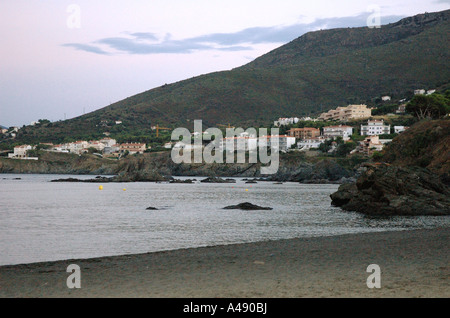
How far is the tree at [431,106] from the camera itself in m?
98.9

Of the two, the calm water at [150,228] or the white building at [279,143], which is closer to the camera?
the calm water at [150,228]

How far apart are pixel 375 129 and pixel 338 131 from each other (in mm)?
11729

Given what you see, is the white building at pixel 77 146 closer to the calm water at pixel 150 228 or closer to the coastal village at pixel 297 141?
the coastal village at pixel 297 141

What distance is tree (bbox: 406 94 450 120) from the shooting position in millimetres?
98875

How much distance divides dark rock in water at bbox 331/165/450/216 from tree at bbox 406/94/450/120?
64095 mm

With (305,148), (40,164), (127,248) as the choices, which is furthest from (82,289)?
(40,164)

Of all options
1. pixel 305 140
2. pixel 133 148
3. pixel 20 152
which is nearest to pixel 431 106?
pixel 305 140

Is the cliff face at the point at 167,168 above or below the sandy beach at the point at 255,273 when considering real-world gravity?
below

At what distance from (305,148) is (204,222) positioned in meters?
119

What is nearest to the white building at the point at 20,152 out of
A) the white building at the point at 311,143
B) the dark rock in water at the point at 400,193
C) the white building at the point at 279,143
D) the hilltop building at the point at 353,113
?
the white building at the point at 279,143

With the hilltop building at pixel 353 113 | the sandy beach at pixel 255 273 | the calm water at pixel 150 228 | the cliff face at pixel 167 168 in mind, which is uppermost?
the hilltop building at pixel 353 113

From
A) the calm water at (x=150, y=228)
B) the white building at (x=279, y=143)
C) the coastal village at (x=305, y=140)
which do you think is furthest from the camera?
the white building at (x=279, y=143)

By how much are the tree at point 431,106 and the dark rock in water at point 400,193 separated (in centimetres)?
6409
